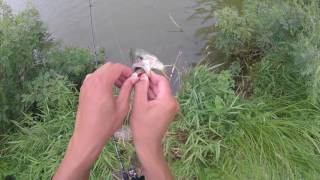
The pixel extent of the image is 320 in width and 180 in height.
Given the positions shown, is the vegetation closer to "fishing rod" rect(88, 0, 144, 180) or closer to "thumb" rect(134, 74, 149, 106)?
"fishing rod" rect(88, 0, 144, 180)

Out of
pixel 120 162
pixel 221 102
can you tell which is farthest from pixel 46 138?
pixel 221 102

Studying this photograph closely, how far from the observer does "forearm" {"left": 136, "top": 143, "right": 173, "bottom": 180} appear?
150cm

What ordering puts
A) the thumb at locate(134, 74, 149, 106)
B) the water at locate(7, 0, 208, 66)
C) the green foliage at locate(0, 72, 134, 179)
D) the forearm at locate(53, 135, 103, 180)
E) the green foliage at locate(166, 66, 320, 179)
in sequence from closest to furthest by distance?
the forearm at locate(53, 135, 103, 180) → the thumb at locate(134, 74, 149, 106) → the green foliage at locate(166, 66, 320, 179) → the green foliage at locate(0, 72, 134, 179) → the water at locate(7, 0, 208, 66)

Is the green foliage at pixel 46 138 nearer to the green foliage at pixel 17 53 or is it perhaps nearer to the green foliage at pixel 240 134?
the green foliage at pixel 17 53

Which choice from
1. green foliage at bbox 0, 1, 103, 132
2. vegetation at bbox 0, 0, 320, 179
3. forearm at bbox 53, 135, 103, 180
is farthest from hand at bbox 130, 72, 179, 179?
green foliage at bbox 0, 1, 103, 132

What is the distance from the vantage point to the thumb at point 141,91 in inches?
61.9

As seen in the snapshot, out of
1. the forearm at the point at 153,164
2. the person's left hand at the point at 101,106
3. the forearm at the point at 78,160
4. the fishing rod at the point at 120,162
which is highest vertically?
the person's left hand at the point at 101,106

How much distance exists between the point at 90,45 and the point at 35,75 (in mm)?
718

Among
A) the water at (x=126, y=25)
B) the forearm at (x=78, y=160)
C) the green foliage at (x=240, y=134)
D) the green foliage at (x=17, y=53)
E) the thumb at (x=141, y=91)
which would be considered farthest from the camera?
the water at (x=126, y=25)

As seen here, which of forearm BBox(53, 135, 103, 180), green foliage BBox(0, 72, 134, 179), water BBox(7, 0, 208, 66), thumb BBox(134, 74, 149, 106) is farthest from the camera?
water BBox(7, 0, 208, 66)

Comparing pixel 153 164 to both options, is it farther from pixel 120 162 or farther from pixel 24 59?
pixel 24 59

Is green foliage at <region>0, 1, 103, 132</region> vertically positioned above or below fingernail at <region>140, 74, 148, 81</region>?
below

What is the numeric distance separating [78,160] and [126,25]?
265 cm

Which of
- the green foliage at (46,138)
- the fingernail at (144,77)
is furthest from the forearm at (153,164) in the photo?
the green foliage at (46,138)
